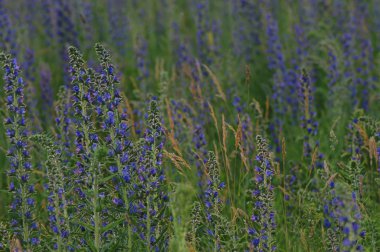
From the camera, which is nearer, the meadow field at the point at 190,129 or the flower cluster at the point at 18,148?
the meadow field at the point at 190,129

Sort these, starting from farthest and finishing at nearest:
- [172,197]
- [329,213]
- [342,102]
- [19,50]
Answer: [19,50] < [342,102] < [329,213] < [172,197]

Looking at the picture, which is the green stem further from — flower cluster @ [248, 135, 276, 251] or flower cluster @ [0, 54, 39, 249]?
flower cluster @ [248, 135, 276, 251]

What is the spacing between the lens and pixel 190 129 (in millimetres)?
4809

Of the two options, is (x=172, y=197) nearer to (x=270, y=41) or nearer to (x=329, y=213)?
(x=329, y=213)

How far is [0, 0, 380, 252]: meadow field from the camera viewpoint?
11.2 ft

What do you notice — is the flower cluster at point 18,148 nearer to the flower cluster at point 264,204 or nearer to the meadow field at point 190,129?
the meadow field at point 190,129

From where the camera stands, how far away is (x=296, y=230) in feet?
13.0

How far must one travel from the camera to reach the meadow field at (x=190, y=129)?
3.43 meters

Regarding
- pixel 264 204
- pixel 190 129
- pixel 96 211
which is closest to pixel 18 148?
pixel 96 211

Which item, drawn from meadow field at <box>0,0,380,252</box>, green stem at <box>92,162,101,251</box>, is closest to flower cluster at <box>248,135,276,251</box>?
meadow field at <box>0,0,380,252</box>

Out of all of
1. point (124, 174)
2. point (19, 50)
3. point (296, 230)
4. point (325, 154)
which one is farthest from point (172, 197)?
point (19, 50)

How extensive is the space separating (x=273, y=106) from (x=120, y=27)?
269 cm

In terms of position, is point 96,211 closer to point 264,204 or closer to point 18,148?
point 18,148

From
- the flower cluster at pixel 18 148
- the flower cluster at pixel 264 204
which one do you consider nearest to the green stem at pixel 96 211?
the flower cluster at pixel 18 148
